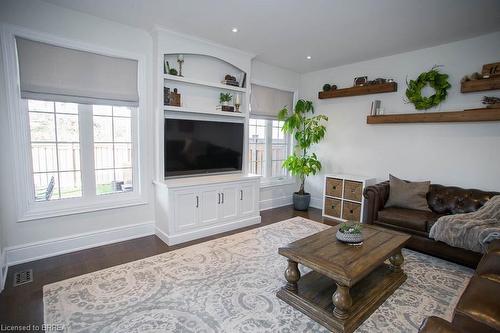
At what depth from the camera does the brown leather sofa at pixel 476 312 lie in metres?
1.16

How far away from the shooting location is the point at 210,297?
229 cm

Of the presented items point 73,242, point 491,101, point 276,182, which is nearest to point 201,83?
point 276,182

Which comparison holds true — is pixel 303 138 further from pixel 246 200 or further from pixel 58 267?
pixel 58 267

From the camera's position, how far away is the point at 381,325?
1.98 m

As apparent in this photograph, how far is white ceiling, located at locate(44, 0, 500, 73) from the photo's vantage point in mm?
2730

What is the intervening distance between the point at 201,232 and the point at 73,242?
158cm

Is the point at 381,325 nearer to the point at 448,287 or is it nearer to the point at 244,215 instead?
the point at 448,287

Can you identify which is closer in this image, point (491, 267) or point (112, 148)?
point (491, 267)

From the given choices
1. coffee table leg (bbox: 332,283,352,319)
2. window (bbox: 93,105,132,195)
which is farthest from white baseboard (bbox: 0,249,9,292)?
coffee table leg (bbox: 332,283,352,319)

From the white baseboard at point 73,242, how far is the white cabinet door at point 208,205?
2.62ft

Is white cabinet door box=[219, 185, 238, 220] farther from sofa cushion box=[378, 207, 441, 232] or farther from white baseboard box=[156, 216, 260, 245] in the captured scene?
sofa cushion box=[378, 207, 441, 232]

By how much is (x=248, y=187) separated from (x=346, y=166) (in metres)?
2.13

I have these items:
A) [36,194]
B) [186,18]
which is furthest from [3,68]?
[186,18]

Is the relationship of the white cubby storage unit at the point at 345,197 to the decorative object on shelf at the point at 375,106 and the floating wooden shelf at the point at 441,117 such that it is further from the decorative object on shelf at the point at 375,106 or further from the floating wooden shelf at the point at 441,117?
the decorative object on shelf at the point at 375,106
